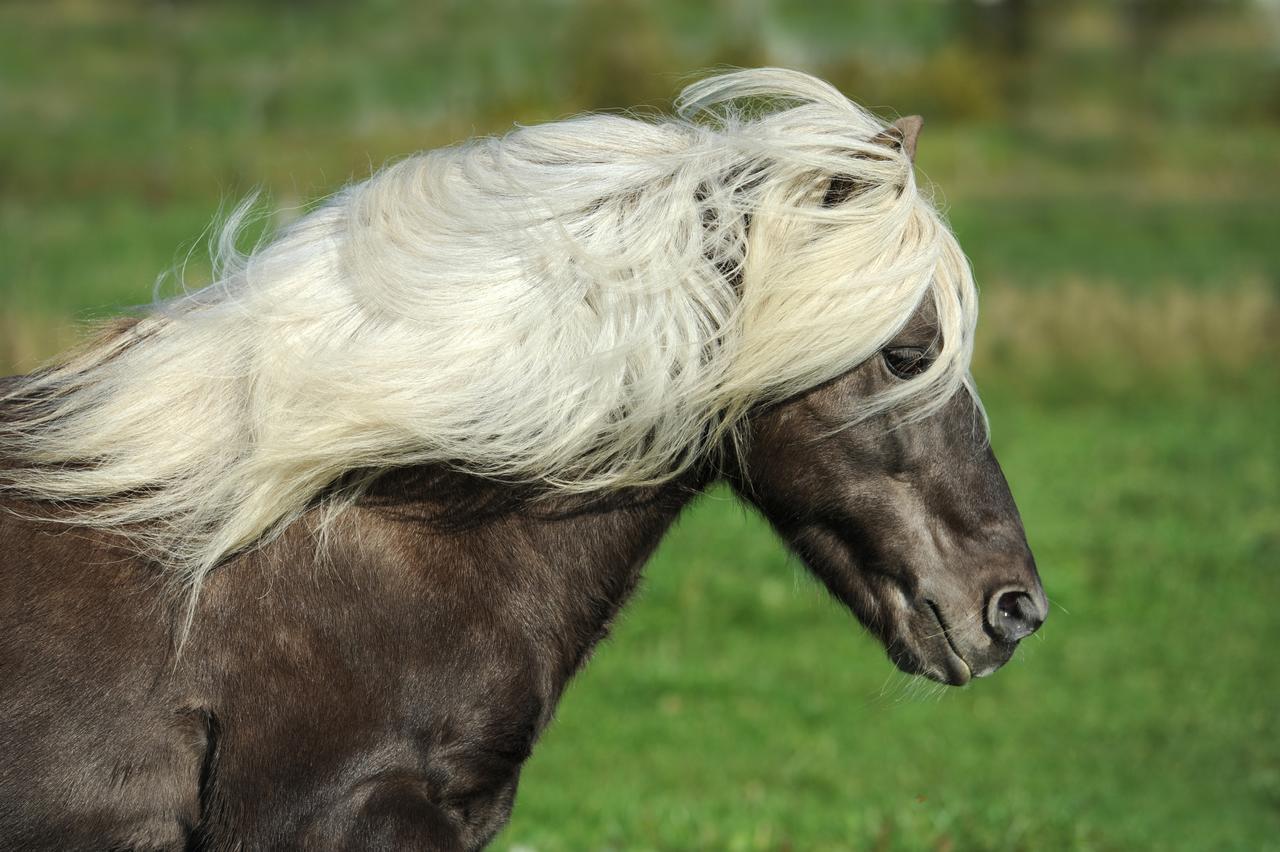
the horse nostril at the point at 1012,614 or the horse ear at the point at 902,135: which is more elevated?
the horse ear at the point at 902,135

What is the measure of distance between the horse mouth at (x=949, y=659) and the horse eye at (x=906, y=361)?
0.53 meters

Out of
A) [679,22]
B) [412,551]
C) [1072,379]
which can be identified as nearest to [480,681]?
[412,551]

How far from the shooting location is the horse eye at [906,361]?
9.98 ft

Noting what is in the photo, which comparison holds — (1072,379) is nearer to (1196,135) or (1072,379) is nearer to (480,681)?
(480,681)

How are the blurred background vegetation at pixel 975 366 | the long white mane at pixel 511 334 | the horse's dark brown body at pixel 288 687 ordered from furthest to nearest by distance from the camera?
1. the blurred background vegetation at pixel 975 366
2. the long white mane at pixel 511 334
3. the horse's dark brown body at pixel 288 687

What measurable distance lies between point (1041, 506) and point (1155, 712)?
13.3 ft

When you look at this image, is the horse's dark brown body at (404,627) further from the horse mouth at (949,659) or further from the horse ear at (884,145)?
the horse ear at (884,145)

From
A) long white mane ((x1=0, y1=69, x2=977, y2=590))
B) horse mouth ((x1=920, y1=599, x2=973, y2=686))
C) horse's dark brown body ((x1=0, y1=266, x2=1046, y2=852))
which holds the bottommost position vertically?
horse mouth ((x1=920, y1=599, x2=973, y2=686))

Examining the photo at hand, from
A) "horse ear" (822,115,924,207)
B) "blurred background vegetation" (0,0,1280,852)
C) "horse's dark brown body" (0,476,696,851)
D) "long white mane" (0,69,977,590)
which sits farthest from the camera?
"blurred background vegetation" (0,0,1280,852)

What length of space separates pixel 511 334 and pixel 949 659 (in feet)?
4.17

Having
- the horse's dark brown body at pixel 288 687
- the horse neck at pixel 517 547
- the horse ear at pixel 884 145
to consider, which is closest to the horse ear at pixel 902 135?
the horse ear at pixel 884 145

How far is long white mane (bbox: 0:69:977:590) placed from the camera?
2854 mm

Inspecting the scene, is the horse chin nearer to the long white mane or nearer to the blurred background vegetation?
the blurred background vegetation

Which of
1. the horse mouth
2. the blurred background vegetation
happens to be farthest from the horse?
the blurred background vegetation
